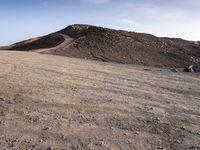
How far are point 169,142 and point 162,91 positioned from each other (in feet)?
21.6

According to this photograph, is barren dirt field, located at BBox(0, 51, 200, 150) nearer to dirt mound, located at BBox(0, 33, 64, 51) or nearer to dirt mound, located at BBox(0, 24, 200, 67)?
dirt mound, located at BBox(0, 24, 200, 67)

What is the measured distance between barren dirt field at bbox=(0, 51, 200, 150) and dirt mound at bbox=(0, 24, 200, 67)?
13.7m

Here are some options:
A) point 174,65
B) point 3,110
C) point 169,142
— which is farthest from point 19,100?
point 174,65

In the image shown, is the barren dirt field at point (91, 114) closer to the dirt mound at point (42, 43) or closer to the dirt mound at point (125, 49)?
the dirt mound at point (125, 49)

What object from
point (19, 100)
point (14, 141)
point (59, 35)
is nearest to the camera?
point (14, 141)

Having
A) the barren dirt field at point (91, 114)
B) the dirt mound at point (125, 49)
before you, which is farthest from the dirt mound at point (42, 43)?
the barren dirt field at point (91, 114)

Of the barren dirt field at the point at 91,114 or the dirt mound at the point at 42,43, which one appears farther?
the dirt mound at the point at 42,43

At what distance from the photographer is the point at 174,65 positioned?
29141 mm

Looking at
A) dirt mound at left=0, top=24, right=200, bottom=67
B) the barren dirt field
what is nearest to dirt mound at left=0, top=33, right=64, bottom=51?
dirt mound at left=0, top=24, right=200, bottom=67

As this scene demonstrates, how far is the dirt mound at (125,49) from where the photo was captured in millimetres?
29484

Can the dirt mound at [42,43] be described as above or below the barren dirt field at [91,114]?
above

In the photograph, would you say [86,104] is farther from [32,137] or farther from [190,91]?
[190,91]

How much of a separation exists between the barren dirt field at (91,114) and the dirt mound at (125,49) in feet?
45.0

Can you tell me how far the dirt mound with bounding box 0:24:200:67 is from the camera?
29484 mm
